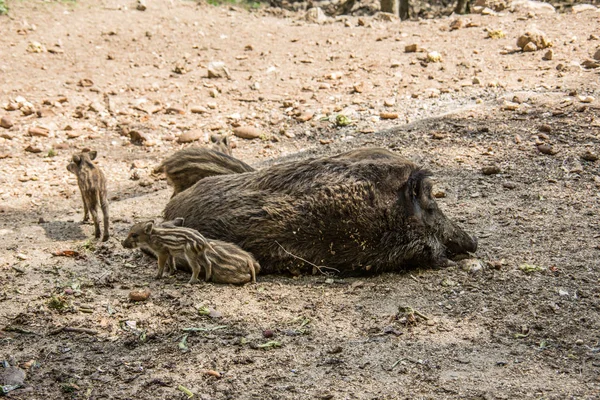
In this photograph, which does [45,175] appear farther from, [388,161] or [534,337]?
[534,337]

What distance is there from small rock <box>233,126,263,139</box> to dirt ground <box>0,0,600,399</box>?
0.15 metres

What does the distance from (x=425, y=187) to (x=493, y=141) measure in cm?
283

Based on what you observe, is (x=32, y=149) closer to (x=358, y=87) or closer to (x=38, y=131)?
(x=38, y=131)

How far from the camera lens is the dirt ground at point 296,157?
4473 millimetres

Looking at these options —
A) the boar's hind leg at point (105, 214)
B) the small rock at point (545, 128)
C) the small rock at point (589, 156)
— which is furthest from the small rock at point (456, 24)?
the boar's hind leg at point (105, 214)

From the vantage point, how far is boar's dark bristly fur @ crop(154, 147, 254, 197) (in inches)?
270

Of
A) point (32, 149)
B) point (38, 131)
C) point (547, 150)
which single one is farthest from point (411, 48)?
point (32, 149)

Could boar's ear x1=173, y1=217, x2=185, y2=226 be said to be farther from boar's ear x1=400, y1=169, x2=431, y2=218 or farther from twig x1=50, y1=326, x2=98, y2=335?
boar's ear x1=400, y1=169, x2=431, y2=218

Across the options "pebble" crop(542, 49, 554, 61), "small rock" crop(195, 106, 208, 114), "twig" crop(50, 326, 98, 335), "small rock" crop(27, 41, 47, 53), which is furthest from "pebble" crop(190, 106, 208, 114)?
"twig" crop(50, 326, 98, 335)

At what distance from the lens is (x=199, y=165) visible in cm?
687

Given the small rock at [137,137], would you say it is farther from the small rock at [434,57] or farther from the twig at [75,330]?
the twig at [75,330]

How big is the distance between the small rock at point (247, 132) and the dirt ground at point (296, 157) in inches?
6.0

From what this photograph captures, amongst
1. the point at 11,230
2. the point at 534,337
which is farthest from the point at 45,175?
the point at 534,337

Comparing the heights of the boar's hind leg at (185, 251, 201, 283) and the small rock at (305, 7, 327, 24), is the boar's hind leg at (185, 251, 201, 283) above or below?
below
